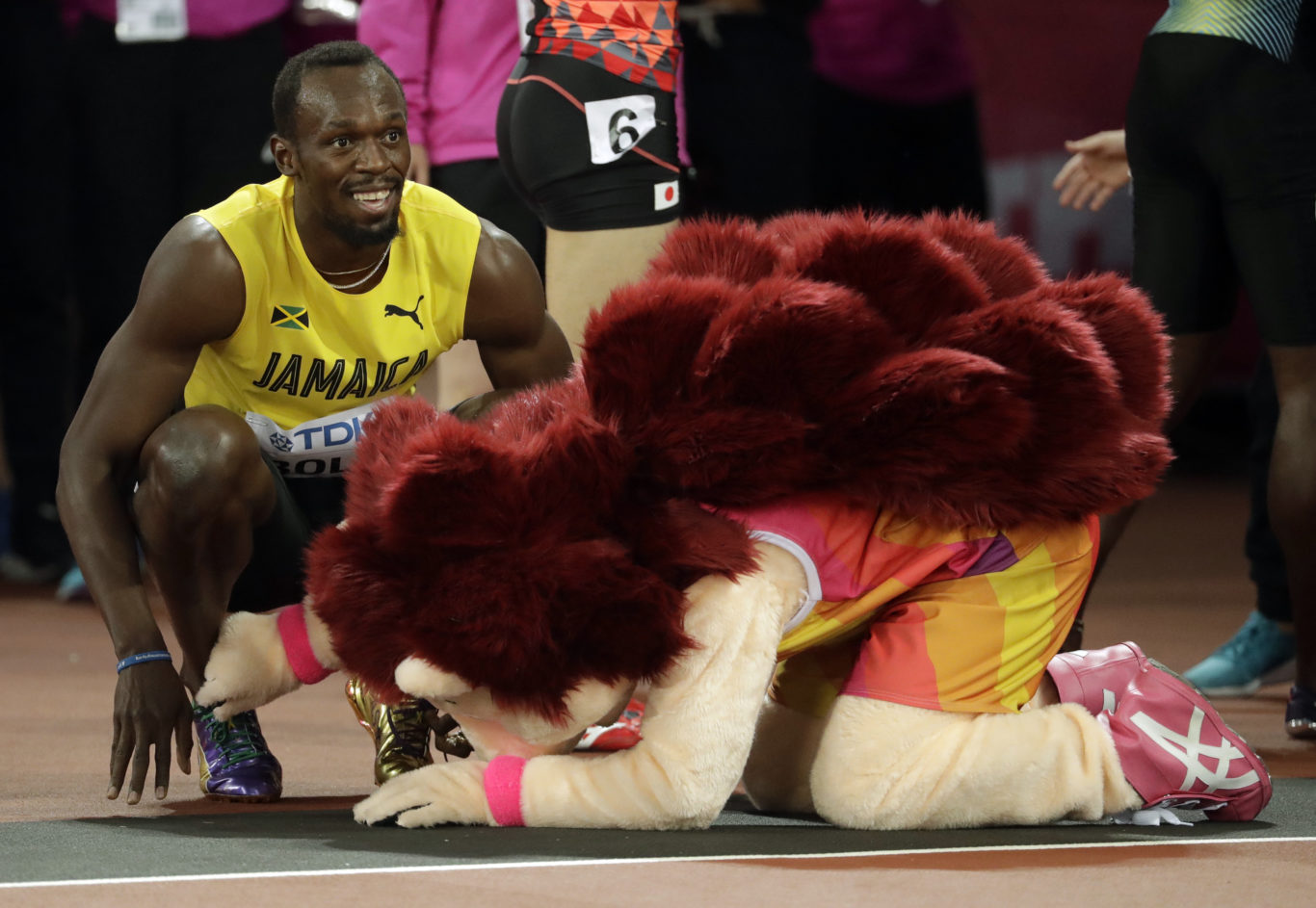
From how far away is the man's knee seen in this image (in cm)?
268

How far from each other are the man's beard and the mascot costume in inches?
17.9

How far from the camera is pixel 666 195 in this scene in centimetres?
343

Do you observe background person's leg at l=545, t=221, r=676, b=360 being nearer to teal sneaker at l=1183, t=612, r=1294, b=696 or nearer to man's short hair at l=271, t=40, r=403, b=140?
man's short hair at l=271, t=40, r=403, b=140

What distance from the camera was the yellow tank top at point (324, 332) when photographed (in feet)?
9.39

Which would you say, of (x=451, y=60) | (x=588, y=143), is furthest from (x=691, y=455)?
(x=451, y=60)

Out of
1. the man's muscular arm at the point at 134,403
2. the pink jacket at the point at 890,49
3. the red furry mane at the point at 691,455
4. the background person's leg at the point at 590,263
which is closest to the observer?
the red furry mane at the point at 691,455

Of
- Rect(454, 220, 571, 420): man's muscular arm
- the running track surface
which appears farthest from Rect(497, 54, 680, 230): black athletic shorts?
the running track surface

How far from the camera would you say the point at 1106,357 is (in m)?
2.45

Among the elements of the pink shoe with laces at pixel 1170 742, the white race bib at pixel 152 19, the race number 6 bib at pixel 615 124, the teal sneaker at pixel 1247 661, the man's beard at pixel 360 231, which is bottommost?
the teal sneaker at pixel 1247 661

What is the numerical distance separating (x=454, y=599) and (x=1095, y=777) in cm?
82

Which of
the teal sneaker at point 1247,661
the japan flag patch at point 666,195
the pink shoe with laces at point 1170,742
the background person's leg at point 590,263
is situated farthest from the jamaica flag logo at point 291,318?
the teal sneaker at point 1247,661

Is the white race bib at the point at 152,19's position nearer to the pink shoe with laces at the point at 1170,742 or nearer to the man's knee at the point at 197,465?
the man's knee at the point at 197,465

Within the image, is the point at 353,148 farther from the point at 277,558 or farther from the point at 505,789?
the point at 505,789

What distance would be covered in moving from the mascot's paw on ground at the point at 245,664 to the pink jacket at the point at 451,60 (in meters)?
1.76
